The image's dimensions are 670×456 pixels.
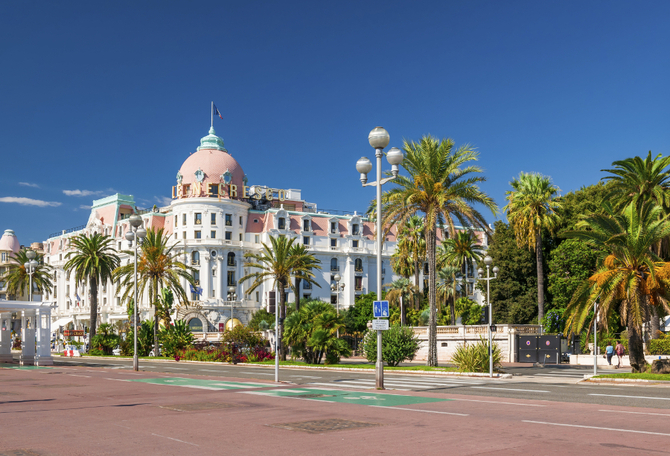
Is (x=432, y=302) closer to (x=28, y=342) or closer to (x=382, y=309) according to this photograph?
(x=382, y=309)

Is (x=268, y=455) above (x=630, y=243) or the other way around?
the other way around

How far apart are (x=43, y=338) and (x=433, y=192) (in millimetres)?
24744

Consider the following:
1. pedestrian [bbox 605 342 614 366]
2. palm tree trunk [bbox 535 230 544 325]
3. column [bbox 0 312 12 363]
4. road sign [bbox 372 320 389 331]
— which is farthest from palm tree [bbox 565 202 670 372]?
column [bbox 0 312 12 363]

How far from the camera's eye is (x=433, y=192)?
1246 inches

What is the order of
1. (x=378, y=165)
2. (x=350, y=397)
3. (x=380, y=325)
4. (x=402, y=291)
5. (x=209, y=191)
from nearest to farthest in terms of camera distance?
(x=350, y=397) → (x=380, y=325) → (x=378, y=165) → (x=402, y=291) → (x=209, y=191)

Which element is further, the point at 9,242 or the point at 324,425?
the point at 9,242

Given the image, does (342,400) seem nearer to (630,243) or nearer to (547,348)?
(630,243)

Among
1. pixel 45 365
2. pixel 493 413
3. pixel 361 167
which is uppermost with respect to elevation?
pixel 361 167

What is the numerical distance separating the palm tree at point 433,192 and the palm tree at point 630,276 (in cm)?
816

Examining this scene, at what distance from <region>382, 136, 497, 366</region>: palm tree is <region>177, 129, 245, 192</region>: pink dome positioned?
58896 millimetres

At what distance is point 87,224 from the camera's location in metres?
108

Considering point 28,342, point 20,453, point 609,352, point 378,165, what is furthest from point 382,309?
point 28,342

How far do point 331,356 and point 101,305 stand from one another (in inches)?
2934

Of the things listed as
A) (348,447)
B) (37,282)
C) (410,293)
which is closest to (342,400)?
(348,447)
